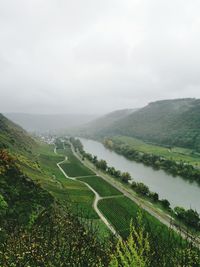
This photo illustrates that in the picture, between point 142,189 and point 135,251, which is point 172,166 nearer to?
point 142,189

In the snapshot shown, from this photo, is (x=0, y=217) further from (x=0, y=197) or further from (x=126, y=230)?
(x=126, y=230)

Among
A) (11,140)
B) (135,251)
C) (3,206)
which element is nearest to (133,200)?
(3,206)

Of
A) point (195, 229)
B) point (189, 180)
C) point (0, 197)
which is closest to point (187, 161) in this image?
point (189, 180)

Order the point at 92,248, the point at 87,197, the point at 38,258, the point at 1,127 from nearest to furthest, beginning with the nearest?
the point at 38,258
the point at 92,248
the point at 87,197
the point at 1,127

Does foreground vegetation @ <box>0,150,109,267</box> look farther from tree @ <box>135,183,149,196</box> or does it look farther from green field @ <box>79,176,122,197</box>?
tree @ <box>135,183,149,196</box>

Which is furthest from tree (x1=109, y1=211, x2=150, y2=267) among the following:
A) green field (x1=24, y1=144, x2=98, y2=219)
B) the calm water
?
the calm water

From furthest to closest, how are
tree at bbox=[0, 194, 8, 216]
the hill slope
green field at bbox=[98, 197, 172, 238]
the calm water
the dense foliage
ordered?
the dense foliage
the hill slope
the calm water
green field at bbox=[98, 197, 172, 238]
tree at bbox=[0, 194, 8, 216]

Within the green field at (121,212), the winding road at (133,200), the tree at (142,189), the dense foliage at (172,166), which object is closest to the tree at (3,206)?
the winding road at (133,200)
